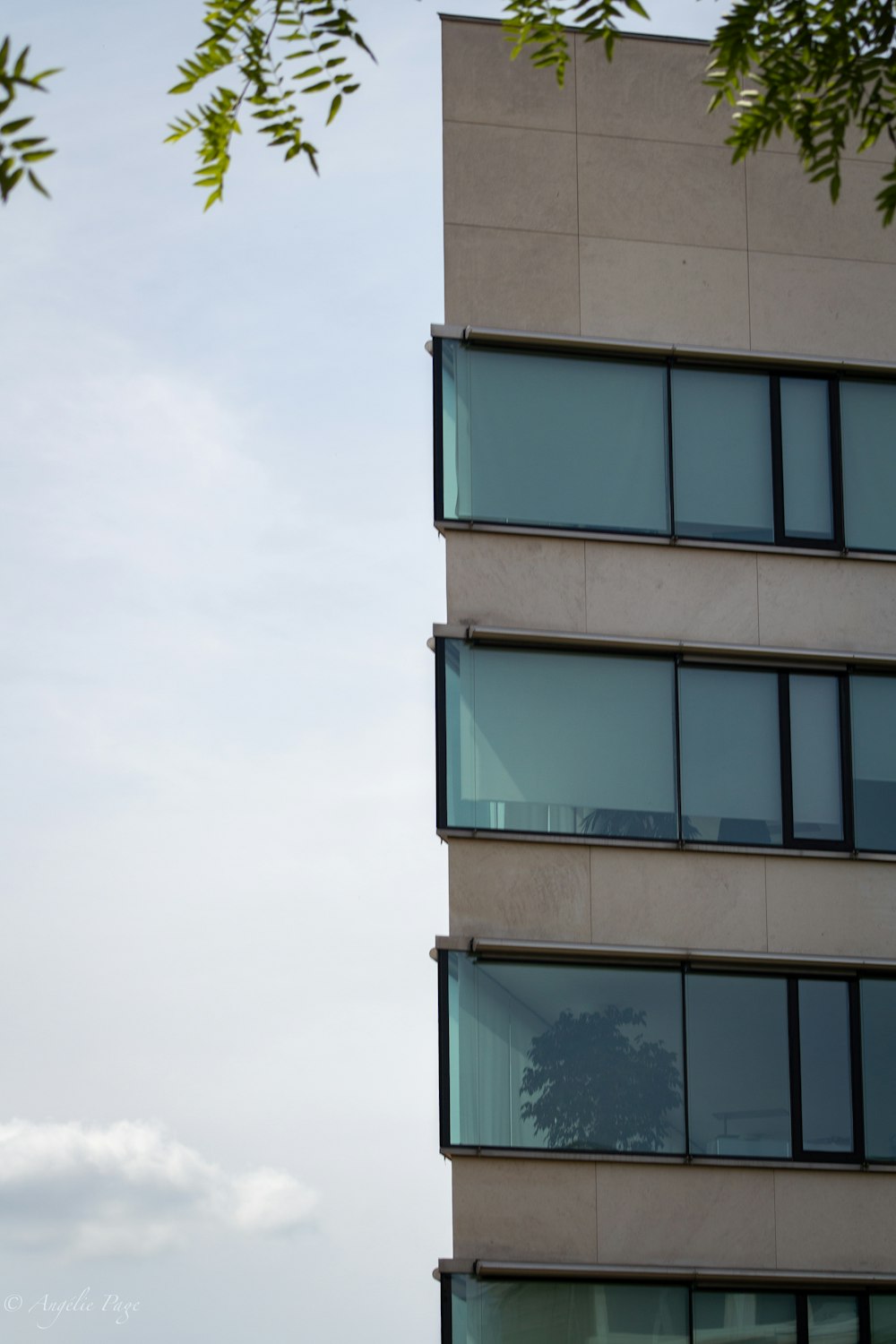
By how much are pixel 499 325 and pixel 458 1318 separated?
8.54 meters

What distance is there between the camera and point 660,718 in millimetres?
17484

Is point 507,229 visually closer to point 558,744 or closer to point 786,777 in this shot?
point 558,744

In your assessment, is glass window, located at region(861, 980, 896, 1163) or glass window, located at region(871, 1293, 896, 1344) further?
glass window, located at region(861, 980, 896, 1163)

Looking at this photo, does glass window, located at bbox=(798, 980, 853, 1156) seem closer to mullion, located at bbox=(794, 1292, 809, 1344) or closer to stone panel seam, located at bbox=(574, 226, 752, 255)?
mullion, located at bbox=(794, 1292, 809, 1344)

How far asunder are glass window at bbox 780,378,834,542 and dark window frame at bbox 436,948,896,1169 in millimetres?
4025

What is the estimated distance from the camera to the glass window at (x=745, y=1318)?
53.5 feet

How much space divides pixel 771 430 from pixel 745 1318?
7.77 metres

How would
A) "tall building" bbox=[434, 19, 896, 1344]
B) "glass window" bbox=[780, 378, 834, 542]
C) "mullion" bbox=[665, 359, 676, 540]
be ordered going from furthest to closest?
"glass window" bbox=[780, 378, 834, 542] < "mullion" bbox=[665, 359, 676, 540] < "tall building" bbox=[434, 19, 896, 1344]

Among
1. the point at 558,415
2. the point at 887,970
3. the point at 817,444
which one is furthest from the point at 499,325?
the point at 887,970

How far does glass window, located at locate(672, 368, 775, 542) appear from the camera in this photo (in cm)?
1822

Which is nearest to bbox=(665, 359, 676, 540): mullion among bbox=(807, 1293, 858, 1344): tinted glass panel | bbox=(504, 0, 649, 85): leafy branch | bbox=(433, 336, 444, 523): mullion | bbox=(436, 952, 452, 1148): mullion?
bbox=(433, 336, 444, 523): mullion

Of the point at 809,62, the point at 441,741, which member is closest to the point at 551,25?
the point at 809,62

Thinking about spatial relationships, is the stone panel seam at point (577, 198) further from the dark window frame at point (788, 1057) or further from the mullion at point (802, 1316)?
the mullion at point (802, 1316)

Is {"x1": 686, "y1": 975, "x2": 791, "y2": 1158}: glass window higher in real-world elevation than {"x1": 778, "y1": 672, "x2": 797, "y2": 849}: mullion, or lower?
lower
